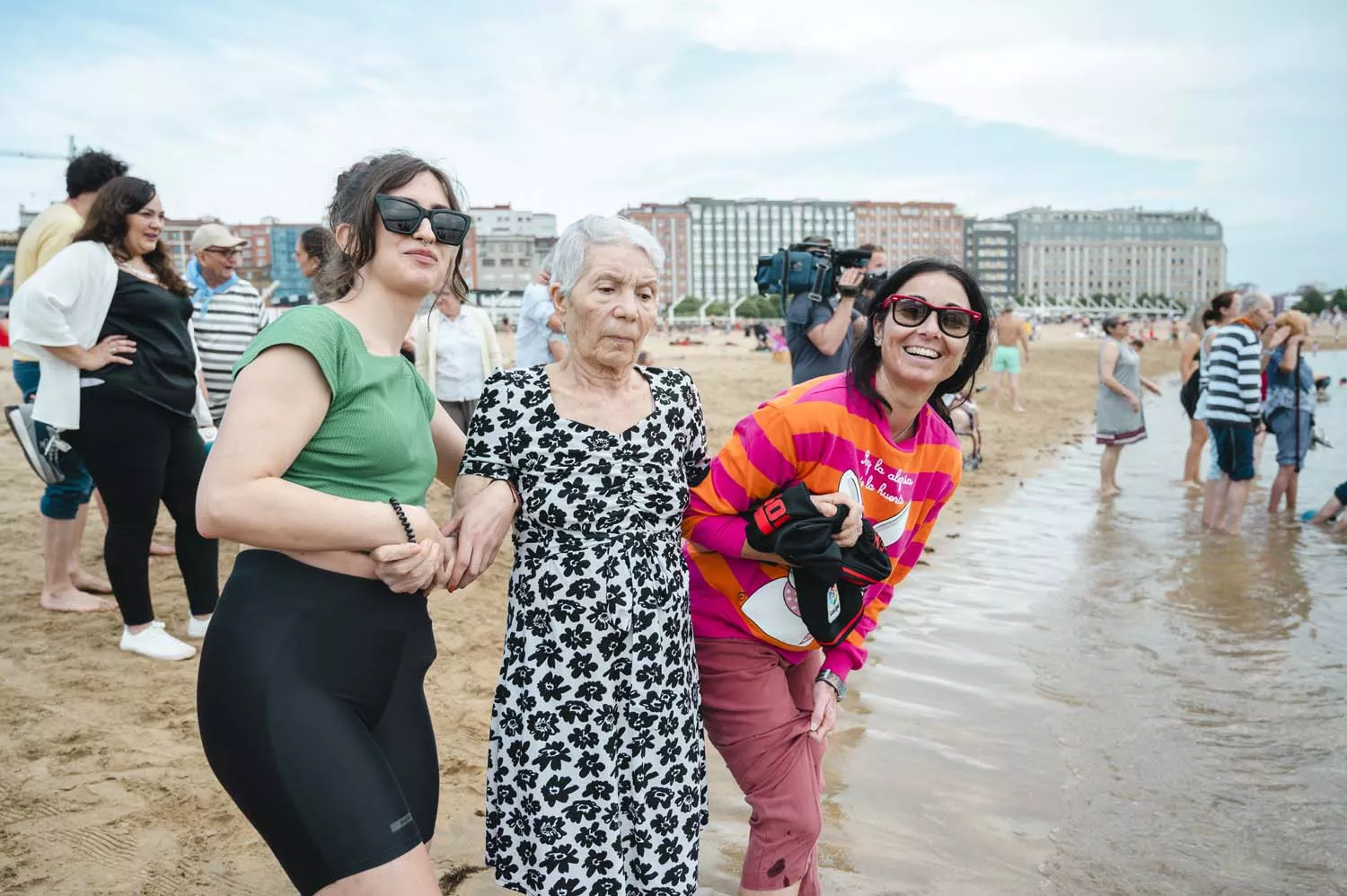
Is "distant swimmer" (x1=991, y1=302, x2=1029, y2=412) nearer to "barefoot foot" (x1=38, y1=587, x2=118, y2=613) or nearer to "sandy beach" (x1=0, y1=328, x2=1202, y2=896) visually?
"sandy beach" (x1=0, y1=328, x2=1202, y2=896)

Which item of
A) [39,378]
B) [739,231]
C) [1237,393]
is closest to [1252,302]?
[1237,393]

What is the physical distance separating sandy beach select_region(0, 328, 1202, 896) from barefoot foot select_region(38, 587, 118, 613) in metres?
0.07

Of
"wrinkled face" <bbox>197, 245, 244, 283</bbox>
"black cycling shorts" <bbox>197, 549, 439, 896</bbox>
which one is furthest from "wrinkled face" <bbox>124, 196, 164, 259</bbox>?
"black cycling shorts" <bbox>197, 549, 439, 896</bbox>

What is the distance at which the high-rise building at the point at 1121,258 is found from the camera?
610 ft

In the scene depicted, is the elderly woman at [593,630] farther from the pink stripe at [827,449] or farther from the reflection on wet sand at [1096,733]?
the reflection on wet sand at [1096,733]

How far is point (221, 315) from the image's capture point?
5.25m

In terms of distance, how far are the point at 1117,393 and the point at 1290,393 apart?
1522 mm

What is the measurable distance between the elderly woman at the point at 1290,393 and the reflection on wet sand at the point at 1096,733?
133cm

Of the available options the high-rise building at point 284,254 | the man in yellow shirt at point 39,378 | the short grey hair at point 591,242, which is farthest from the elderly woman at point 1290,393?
the high-rise building at point 284,254

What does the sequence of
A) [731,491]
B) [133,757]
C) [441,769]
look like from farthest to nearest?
[441,769], [133,757], [731,491]

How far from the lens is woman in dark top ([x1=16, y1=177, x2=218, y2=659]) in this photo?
380 cm

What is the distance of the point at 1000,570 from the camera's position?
7.03 metres

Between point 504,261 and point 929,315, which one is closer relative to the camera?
point 929,315

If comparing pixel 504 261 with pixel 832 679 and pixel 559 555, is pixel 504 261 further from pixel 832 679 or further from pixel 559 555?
pixel 559 555
